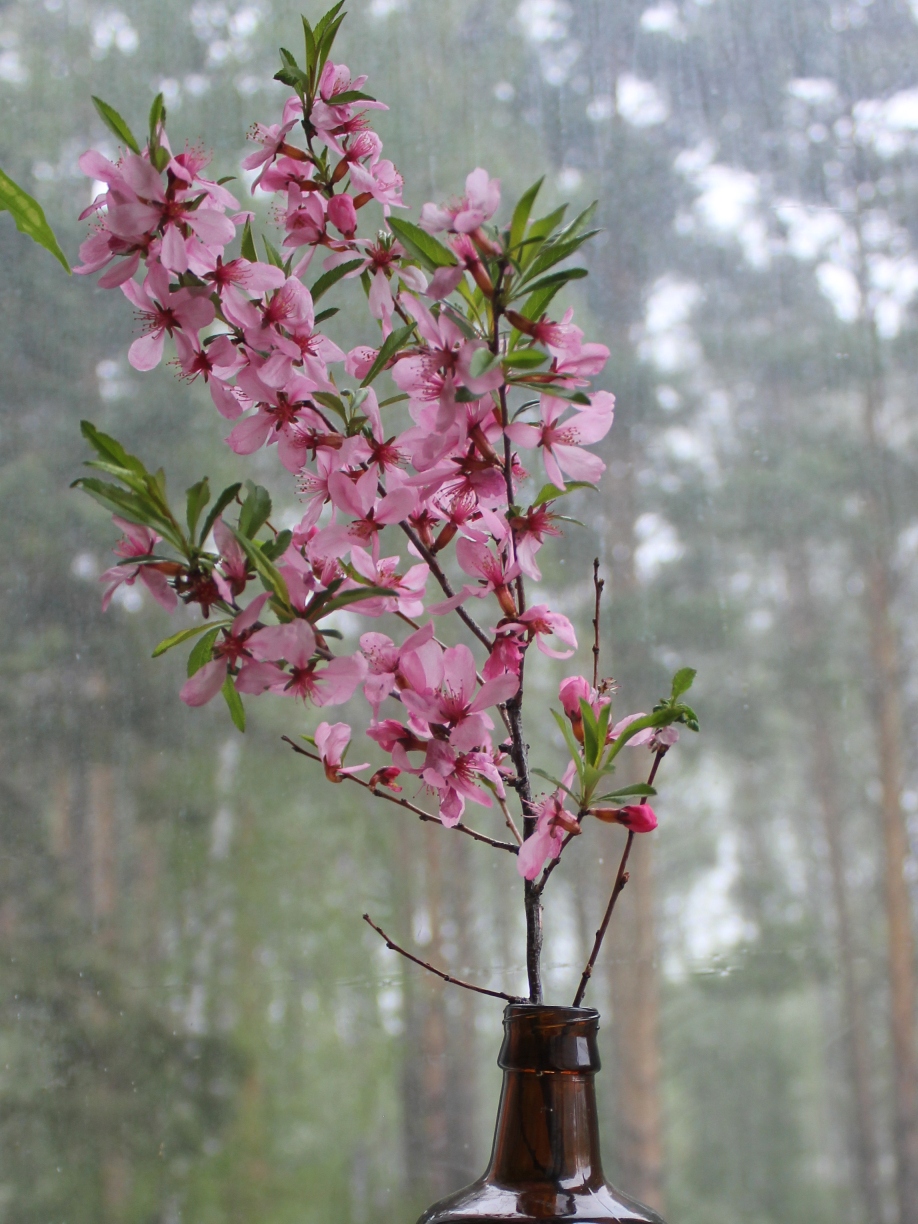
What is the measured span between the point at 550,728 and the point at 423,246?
34.3 inches

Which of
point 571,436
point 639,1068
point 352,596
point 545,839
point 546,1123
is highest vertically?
point 571,436

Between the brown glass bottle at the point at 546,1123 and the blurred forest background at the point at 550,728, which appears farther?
the blurred forest background at the point at 550,728

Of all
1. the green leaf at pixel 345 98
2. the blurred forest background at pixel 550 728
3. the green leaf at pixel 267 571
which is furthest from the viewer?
the blurred forest background at pixel 550 728

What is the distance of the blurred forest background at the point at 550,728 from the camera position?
1.18 meters

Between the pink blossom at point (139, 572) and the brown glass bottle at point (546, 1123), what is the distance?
278mm

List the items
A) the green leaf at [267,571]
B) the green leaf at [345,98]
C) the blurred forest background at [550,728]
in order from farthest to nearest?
the blurred forest background at [550,728] < the green leaf at [345,98] < the green leaf at [267,571]

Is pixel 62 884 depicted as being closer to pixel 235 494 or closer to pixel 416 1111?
pixel 416 1111

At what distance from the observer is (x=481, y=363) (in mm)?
472

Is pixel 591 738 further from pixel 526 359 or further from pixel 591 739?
pixel 526 359

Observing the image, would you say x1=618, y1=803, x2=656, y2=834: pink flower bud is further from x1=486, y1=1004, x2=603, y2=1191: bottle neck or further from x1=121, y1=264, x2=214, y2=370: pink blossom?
x1=121, y1=264, x2=214, y2=370: pink blossom

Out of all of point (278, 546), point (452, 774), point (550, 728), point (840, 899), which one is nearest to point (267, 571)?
point (278, 546)

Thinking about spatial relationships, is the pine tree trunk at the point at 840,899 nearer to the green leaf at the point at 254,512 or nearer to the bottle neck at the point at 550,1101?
A: the bottle neck at the point at 550,1101

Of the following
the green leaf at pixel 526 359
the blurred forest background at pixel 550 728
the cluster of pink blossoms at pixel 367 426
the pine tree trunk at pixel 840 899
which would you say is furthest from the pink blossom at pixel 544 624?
the pine tree trunk at pixel 840 899

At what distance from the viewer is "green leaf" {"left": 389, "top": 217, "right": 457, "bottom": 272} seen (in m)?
0.52
